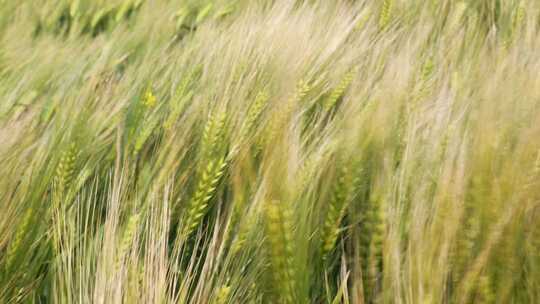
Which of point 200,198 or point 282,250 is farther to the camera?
point 200,198

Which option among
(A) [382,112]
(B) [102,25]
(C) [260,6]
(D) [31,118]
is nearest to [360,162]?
(A) [382,112]

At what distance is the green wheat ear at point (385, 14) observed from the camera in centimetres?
137

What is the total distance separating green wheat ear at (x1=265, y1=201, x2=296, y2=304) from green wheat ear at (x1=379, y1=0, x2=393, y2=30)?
75cm

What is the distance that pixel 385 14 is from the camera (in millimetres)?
1375

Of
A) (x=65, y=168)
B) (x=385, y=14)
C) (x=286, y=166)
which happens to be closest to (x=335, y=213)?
(x=286, y=166)

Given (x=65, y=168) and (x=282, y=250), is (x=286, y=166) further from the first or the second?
(x=65, y=168)

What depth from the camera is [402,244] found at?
734 mm

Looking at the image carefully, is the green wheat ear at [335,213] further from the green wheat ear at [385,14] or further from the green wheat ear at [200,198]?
the green wheat ear at [385,14]

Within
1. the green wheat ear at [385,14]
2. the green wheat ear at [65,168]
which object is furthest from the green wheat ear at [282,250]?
the green wheat ear at [385,14]

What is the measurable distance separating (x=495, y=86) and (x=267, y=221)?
14.1 inches

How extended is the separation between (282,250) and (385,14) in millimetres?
799

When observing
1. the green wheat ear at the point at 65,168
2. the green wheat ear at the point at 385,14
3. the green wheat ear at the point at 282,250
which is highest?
the green wheat ear at the point at 385,14

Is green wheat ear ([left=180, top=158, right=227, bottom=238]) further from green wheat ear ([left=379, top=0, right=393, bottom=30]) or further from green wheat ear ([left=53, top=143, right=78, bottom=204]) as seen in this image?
green wheat ear ([left=379, top=0, right=393, bottom=30])

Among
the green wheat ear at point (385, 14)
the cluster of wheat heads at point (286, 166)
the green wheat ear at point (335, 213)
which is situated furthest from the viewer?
the green wheat ear at point (385, 14)
